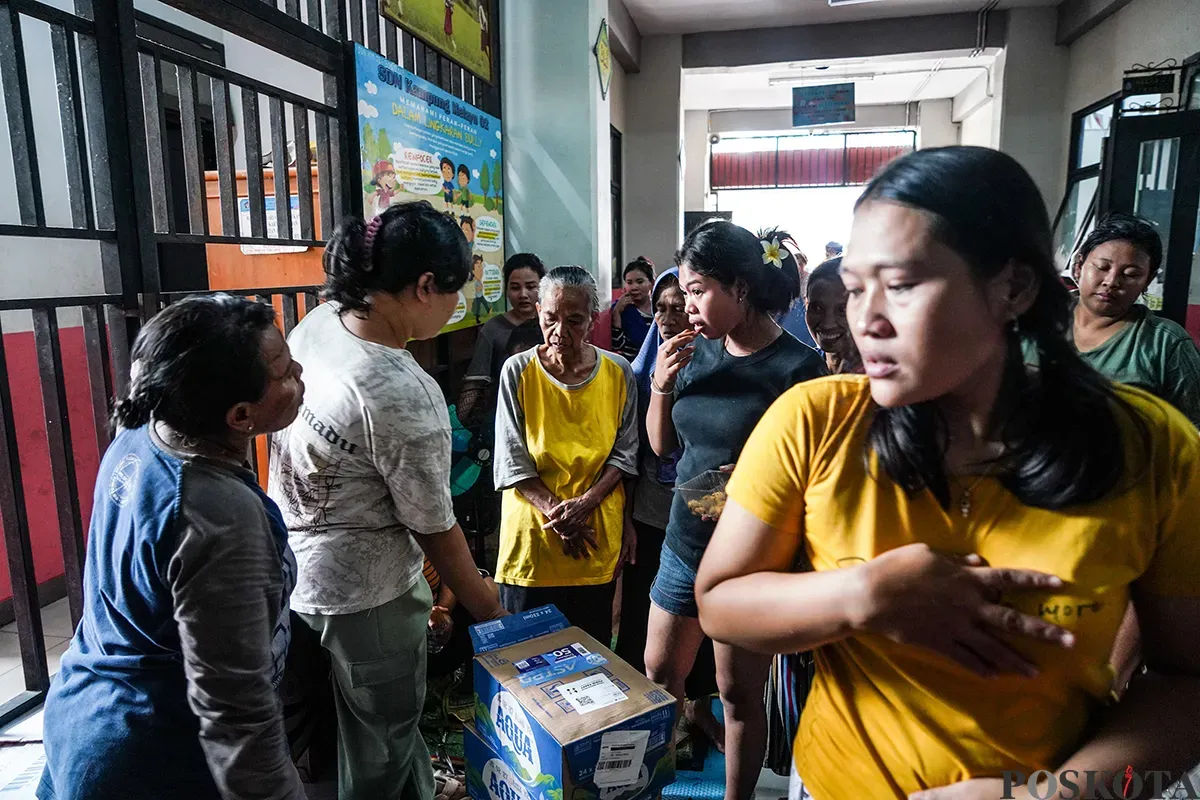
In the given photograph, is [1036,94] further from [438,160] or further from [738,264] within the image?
[738,264]

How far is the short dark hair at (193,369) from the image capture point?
972mm

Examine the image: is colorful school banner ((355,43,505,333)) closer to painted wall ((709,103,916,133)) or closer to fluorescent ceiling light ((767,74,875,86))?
fluorescent ceiling light ((767,74,875,86))

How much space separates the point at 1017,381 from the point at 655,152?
7.61m

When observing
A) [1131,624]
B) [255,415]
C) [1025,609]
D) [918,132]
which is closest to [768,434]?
[1025,609]

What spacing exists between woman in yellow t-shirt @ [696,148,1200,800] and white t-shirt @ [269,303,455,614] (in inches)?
29.4

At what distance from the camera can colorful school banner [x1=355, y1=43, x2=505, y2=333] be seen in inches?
102

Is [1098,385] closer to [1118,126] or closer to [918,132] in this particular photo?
[1118,126]

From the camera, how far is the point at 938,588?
27.1 inches

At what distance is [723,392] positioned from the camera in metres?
1.67

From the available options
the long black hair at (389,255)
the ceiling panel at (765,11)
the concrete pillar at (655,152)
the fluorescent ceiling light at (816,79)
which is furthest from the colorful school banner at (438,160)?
the fluorescent ceiling light at (816,79)

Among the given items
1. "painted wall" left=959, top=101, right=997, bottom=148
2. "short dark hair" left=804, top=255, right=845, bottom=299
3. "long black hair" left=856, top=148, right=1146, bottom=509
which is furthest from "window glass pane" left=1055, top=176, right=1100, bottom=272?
"long black hair" left=856, top=148, right=1146, bottom=509

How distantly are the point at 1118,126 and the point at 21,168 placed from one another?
5.04m

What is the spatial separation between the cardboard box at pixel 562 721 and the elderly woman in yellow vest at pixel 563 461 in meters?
0.42

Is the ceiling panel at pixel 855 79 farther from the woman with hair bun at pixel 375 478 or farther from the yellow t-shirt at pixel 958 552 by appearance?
the yellow t-shirt at pixel 958 552
